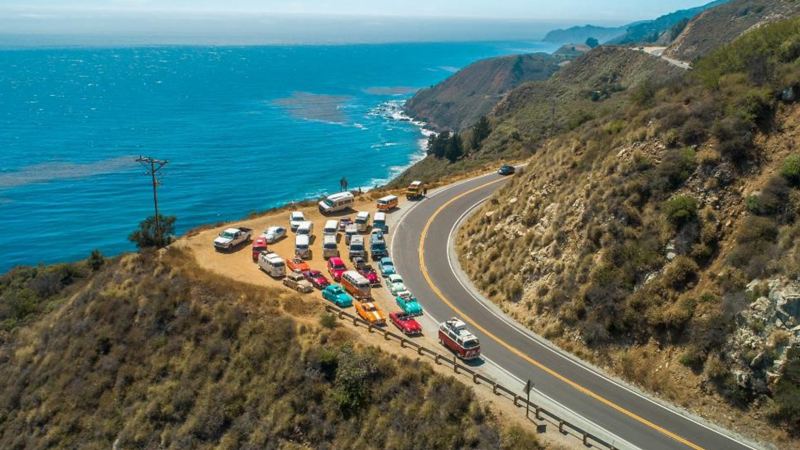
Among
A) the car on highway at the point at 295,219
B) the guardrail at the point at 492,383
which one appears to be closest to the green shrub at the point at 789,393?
the guardrail at the point at 492,383

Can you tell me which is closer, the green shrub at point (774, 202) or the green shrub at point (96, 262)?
the green shrub at point (774, 202)

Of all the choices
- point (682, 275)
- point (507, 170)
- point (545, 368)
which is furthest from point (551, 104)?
point (545, 368)

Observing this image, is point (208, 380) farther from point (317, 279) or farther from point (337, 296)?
point (317, 279)

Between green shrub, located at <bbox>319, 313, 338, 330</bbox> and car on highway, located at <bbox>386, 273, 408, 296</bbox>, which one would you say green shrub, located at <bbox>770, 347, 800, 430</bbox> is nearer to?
car on highway, located at <bbox>386, 273, 408, 296</bbox>

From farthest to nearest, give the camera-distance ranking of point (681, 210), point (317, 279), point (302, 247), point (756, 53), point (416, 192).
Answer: point (416, 192) < point (302, 247) < point (317, 279) < point (756, 53) < point (681, 210)

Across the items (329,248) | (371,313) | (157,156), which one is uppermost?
(371,313)

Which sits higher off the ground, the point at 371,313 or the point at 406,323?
the point at 406,323

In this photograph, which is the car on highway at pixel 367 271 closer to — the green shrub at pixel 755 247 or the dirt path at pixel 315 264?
the dirt path at pixel 315 264
